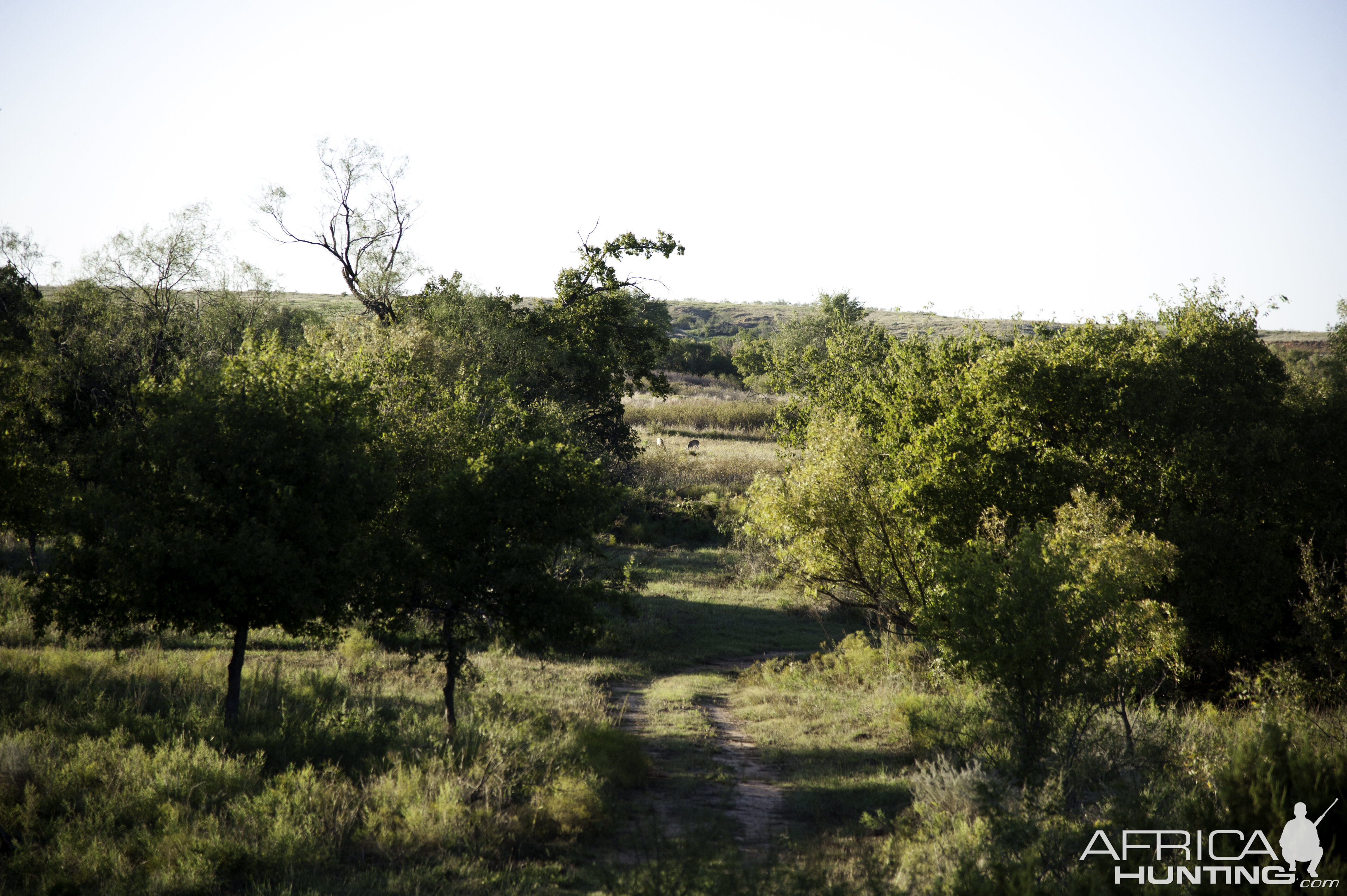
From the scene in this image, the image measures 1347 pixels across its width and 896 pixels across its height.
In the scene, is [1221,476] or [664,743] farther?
[1221,476]

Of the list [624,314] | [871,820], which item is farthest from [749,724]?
[624,314]

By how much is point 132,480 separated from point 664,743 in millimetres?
9148

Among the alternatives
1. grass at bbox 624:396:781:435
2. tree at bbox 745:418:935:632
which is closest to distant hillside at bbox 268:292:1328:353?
grass at bbox 624:396:781:435

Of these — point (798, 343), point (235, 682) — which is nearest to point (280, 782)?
point (235, 682)

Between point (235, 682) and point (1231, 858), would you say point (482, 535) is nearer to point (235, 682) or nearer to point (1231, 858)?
point (235, 682)

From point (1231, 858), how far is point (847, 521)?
1064cm

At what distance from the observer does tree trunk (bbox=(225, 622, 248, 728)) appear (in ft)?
39.1

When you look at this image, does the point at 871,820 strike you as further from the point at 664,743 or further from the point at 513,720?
the point at 513,720

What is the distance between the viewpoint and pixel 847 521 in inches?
685

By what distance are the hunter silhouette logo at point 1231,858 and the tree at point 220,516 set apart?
32.1ft

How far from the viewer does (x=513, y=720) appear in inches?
541

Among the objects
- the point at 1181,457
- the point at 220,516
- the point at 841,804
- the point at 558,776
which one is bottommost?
the point at 841,804

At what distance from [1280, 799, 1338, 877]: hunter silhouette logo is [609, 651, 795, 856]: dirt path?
16.7ft

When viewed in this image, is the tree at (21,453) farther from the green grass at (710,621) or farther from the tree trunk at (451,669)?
the green grass at (710,621)
